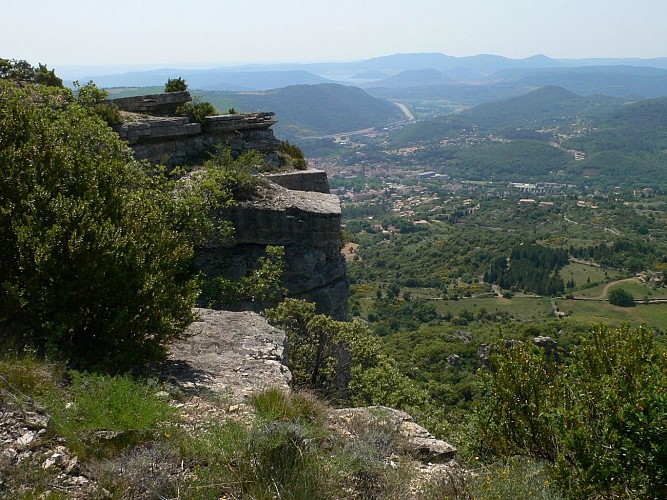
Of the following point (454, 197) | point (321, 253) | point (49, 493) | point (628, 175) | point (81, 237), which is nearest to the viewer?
point (49, 493)

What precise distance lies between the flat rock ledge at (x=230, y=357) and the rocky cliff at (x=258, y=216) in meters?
4.33

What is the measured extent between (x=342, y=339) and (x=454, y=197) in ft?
503

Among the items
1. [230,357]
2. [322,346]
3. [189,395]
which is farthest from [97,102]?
[189,395]

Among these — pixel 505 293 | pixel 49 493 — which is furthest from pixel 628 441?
pixel 505 293

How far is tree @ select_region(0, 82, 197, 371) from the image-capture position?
7.04m

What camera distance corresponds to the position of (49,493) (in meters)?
4.59

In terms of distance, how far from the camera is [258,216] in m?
16.5

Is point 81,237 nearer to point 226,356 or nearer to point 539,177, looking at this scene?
point 226,356

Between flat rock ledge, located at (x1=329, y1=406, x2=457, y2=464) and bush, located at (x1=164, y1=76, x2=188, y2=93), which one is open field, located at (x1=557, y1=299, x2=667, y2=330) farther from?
flat rock ledge, located at (x1=329, y1=406, x2=457, y2=464)

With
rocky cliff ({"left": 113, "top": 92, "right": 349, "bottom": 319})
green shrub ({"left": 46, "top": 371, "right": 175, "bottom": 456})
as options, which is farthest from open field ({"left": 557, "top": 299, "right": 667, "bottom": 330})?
green shrub ({"left": 46, "top": 371, "right": 175, "bottom": 456})

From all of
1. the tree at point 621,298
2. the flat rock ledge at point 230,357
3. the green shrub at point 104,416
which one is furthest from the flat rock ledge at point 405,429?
the tree at point 621,298

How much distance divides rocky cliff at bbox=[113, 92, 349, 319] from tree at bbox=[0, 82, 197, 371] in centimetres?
704

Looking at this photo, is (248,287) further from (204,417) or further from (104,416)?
(104,416)

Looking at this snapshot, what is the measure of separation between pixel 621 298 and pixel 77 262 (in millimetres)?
72894
